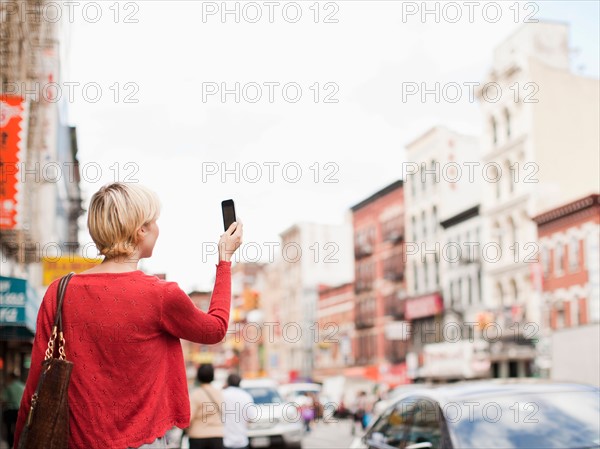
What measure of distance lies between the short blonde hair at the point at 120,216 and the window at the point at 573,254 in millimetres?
40684

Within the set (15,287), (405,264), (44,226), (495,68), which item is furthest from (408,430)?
(405,264)

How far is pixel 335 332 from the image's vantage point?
252ft

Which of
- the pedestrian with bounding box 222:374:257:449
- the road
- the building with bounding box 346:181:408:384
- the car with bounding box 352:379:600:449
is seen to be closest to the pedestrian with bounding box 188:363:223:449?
the pedestrian with bounding box 222:374:257:449

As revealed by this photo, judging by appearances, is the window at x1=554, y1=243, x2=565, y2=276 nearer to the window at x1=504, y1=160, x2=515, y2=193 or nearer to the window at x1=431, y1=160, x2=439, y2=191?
the window at x1=504, y1=160, x2=515, y2=193

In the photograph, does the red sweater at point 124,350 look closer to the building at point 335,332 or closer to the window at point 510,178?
the window at point 510,178

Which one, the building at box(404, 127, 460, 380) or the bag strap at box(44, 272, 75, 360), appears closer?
the bag strap at box(44, 272, 75, 360)

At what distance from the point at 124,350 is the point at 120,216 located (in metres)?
0.42

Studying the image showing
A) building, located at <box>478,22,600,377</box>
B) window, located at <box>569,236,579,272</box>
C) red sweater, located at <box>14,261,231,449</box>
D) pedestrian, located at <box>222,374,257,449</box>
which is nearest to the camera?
red sweater, located at <box>14,261,231,449</box>

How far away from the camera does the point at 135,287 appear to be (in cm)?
292

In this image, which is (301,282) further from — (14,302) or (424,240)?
(14,302)

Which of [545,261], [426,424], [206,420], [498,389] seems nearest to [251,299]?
[545,261]

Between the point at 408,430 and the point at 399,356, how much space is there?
55.1 metres

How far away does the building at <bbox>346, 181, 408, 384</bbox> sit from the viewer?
62.7 meters

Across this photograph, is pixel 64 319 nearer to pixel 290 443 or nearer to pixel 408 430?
pixel 408 430
